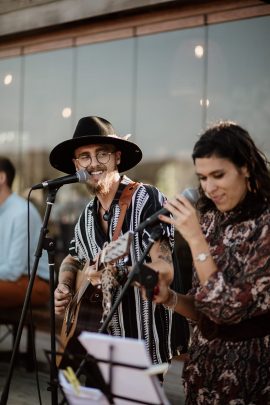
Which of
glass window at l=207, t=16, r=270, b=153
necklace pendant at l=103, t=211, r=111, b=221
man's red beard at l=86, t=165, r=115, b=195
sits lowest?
necklace pendant at l=103, t=211, r=111, b=221

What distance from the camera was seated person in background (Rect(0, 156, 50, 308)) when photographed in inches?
212

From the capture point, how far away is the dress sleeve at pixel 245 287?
235 centimetres

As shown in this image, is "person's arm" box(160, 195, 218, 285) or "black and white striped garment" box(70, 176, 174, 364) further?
"black and white striped garment" box(70, 176, 174, 364)

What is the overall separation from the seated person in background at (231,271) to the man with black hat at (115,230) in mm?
481

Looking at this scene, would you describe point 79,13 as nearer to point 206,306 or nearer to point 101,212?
point 101,212

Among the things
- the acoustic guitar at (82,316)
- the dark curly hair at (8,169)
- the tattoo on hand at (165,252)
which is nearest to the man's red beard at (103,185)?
the acoustic guitar at (82,316)

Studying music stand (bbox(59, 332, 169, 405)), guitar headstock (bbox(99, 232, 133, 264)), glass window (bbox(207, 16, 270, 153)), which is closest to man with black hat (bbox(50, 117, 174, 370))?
guitar headstock (bbox(99, 232, 133, 264))

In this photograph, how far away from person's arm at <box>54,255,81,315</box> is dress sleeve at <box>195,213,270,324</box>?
1.13 metres

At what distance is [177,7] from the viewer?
5605 mm

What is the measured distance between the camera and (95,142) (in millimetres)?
3361

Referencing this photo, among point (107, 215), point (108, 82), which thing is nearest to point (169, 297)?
point (107, 215)

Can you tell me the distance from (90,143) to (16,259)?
227cm

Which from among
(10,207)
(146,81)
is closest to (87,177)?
(10,207)

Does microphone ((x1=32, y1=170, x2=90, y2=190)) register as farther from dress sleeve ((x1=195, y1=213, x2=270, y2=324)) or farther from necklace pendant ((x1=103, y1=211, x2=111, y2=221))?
dress sleeve ((x1=195, y1=213, x2=270, y2=324))
